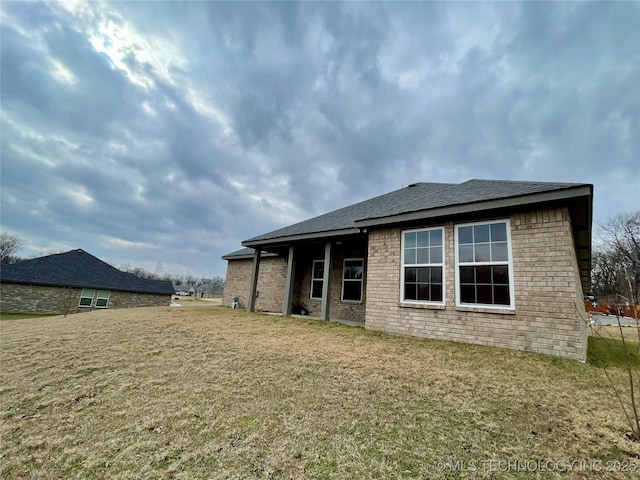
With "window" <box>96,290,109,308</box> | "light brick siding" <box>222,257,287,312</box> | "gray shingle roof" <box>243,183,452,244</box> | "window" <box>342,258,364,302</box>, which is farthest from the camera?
"window" <box>96,290,109,308</box>

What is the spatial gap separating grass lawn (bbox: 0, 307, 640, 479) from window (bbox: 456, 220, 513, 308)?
1.13 meters

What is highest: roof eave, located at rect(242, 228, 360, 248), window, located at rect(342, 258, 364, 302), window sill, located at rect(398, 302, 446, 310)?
roof eave, located at rect(242, 228, 360, 248)

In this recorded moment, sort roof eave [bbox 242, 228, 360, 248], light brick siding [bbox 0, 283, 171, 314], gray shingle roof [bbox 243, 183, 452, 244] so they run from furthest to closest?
light brick siding [bbox 0, 283, 171, 314], gray shingle roof [bbox 243, 183, 452, 244], roof eave [bbox 242, 228, 360, 248]

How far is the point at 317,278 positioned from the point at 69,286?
24138mm

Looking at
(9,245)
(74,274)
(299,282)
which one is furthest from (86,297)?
(9,245)

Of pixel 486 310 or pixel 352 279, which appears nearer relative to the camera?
pixel 486 310

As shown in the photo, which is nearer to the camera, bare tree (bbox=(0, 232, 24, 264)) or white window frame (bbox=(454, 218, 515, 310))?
white window frame (bbox=(454, 218, 515, 310))

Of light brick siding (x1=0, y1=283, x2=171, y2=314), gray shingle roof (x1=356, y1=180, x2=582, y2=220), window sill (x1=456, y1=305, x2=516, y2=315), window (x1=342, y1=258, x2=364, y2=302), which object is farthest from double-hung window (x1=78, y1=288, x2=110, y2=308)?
window sill (x1=456, y1=305, x2=516, y2=315)

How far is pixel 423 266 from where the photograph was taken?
6.68 m

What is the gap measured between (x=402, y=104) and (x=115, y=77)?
1648cm

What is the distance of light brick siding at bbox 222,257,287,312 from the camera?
13238mm

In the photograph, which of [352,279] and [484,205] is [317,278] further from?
[484,205]

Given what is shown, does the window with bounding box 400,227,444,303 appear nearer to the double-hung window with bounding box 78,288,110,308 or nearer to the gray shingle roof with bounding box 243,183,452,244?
the gray shingle roof with bounding box 243,183,452,244

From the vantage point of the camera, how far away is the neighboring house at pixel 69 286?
68.3ft
